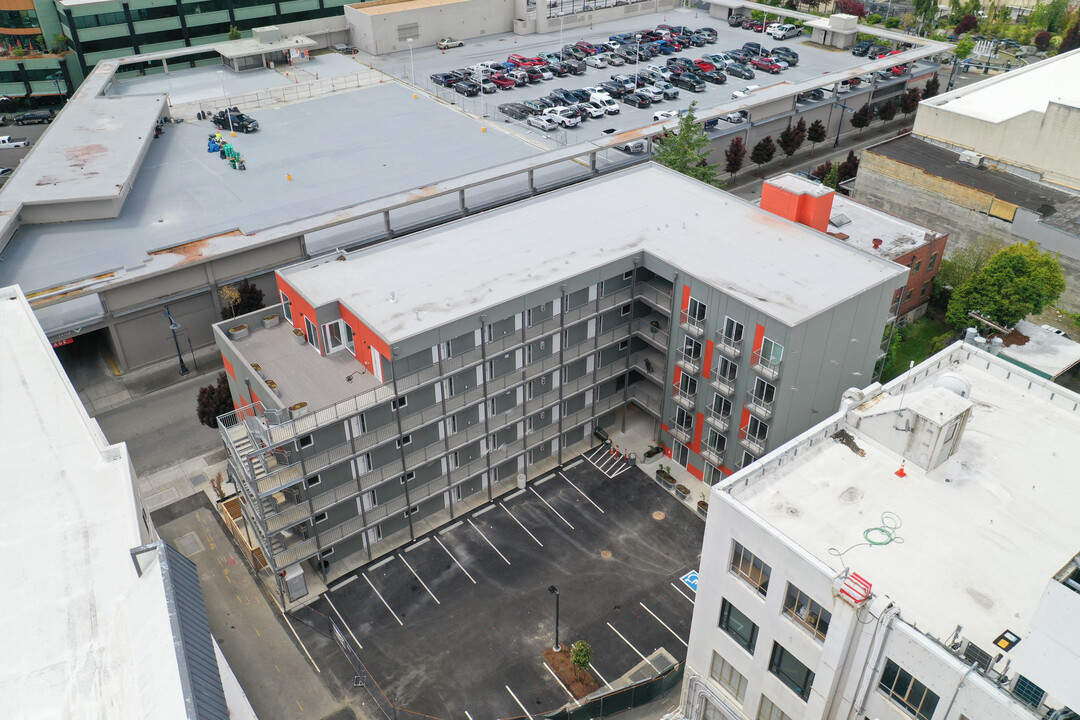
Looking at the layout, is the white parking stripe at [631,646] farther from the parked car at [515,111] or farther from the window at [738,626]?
the parked car at [515,111]

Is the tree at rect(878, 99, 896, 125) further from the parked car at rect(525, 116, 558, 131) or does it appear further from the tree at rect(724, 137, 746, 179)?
the parked car at rect(525, 116, 558, 131)

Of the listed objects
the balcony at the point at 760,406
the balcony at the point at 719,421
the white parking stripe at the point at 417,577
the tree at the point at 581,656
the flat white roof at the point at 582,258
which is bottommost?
the white parking stripe at the point at 417,577

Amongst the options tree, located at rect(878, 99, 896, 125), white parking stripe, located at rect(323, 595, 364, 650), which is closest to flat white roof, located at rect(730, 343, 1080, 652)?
white parking stripe, located at rect(323, 595, 364, 650)

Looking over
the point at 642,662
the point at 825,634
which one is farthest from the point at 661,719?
the point at 825,634

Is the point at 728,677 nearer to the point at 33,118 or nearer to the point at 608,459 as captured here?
the point at 608,459

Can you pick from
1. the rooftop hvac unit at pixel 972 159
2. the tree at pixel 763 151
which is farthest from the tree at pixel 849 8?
the rooftop hvac unit at pixel 972 159

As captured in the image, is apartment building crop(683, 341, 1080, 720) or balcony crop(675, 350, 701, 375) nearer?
apartment building crop(683, 341, 1080, 720)
